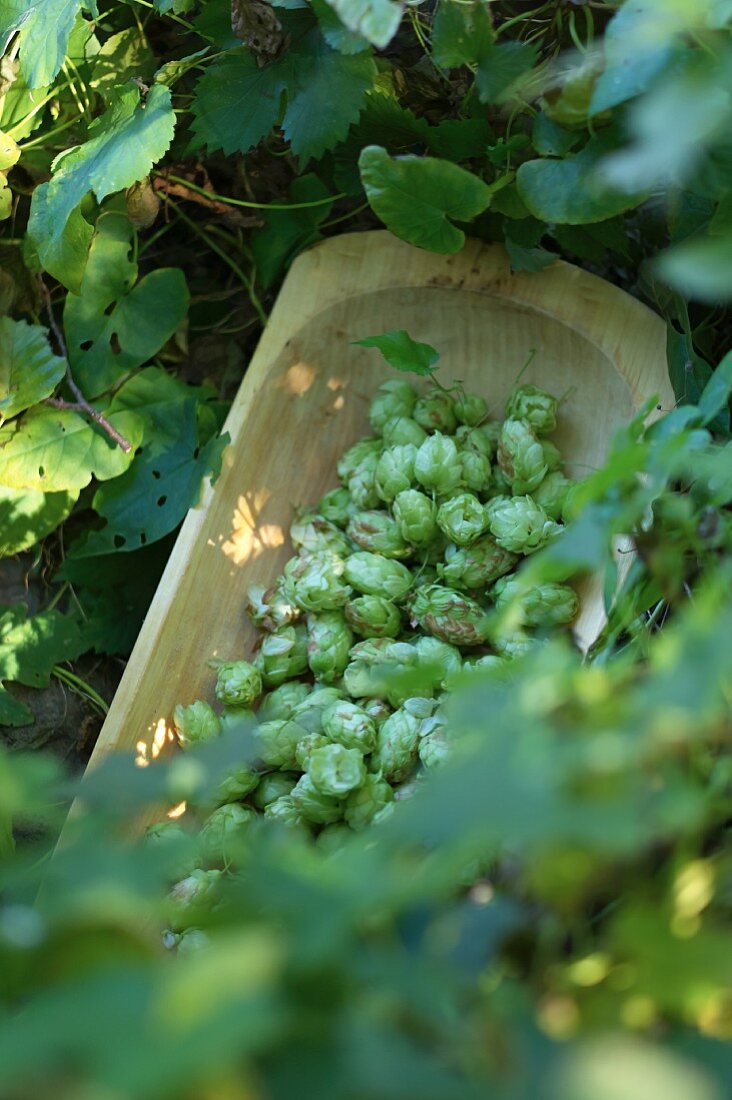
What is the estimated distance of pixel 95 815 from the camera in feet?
1.10

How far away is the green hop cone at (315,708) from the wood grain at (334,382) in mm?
113

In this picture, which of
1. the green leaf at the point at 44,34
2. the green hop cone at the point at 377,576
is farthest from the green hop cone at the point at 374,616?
the green leaf at the point at 44,34

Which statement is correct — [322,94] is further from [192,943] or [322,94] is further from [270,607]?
[192,943]

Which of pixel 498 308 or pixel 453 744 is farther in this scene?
pixel 498 308

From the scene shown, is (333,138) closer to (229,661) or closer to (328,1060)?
(229,661)

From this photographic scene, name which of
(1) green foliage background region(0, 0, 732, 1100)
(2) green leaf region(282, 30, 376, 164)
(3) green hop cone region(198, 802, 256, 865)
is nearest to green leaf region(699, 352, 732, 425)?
(1) green foliage background region(0, 0, 732, 1100)

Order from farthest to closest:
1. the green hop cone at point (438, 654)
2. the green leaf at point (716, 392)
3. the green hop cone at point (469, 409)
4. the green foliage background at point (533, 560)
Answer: the green hop cone at point (469, 409), the green hop cone at point (438, 654), the green leaf at point (716, 392), the green foliage background at point (533, 560)

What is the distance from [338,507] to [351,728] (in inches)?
9.6

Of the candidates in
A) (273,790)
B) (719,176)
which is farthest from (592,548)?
(273,790)

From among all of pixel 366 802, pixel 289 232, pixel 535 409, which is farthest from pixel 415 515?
pixel 289 232

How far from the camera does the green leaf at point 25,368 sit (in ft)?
3.14

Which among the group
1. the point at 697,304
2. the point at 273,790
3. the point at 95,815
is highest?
the point at 95,815

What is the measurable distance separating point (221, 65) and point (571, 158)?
1.02 feet

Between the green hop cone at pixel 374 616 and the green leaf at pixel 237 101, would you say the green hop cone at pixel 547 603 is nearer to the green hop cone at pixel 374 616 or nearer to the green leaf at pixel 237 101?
the green hop cone at pixel 374 616
